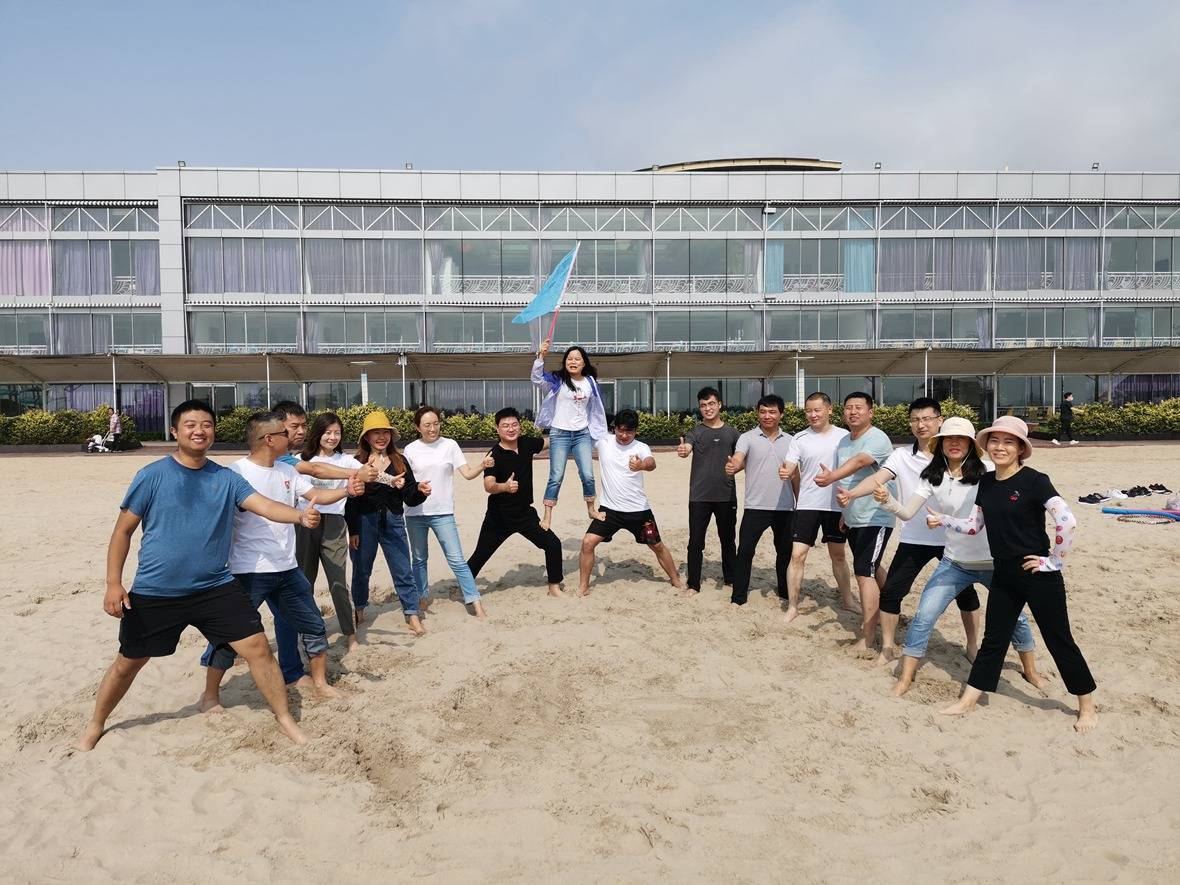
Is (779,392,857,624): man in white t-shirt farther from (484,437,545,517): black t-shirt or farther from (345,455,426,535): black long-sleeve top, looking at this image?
(345,455,426,535): black long-sleeve top

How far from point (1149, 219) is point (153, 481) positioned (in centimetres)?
4397

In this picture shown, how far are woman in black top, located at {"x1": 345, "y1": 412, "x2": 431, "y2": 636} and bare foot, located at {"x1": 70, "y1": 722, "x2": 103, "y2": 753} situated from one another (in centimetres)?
204

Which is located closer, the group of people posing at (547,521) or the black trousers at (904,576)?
the group of people posing at (547,521)

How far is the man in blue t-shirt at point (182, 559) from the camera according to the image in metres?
3.70

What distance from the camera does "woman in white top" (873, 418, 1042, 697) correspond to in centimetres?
454

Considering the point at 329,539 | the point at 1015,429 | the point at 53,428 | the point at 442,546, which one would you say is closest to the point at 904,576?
the point at 1015,429

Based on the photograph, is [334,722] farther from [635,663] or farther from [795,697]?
[795,697]

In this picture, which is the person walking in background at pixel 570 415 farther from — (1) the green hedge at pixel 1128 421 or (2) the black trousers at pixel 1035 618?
(1) the green hedge at pixel 1128 421

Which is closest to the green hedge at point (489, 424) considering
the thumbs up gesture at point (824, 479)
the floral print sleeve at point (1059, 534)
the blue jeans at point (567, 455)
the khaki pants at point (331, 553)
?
the blue jeans at point (567, 455)

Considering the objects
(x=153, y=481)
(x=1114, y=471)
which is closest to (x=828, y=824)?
(x=153, y=481)

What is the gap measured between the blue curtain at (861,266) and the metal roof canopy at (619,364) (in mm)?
5078

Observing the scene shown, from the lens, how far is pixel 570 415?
7188mm

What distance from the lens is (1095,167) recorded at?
34.7 metres

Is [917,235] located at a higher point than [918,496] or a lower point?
higher
